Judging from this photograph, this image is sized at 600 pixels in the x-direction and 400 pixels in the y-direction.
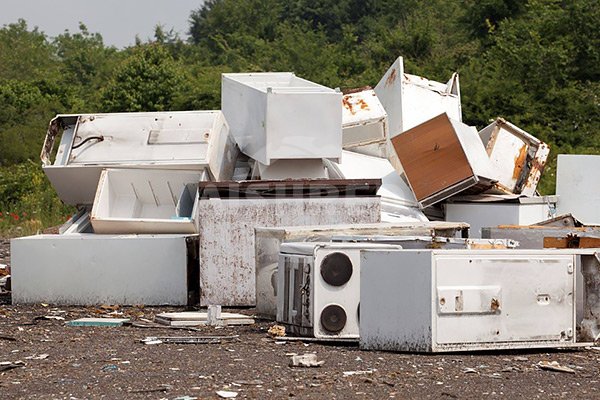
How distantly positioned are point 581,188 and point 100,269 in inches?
186

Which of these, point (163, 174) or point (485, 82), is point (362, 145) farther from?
point (485, 82)

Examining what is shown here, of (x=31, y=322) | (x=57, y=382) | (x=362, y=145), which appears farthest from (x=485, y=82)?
(x=57, y=382)

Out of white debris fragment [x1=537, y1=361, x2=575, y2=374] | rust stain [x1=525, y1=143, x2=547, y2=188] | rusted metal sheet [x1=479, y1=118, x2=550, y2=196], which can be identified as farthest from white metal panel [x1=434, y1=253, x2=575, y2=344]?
rust stain [x1=525, y1=143, x2=547, y2=188]

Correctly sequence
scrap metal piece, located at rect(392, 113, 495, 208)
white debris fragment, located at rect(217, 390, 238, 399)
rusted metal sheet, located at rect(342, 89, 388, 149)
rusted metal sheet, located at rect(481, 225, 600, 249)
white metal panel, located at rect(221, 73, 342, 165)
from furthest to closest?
rusted metal sheet, located at rect(342, 89, 388, 149) → scrap metal piece, located at rect(392, 113, 495, 208) → white metal panel, located at rect(221, 73, 342, 165) → rusted metal sheet, located at rect(481, 225, 600, 249) → white debris fragment, located at rect(217, 390, 238, 399)

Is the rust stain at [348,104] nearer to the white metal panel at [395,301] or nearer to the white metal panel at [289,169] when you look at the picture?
the white metal panel at [289,169]

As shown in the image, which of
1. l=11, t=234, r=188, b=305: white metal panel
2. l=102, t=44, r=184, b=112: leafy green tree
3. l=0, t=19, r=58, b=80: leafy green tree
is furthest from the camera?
l=0, t=19, r=58, b=80: leafy green tree

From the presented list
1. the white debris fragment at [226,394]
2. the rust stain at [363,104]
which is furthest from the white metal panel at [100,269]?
the white debris fragment at [226,394]

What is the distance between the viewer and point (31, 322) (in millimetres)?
7055

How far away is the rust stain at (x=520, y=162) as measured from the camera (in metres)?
10.0

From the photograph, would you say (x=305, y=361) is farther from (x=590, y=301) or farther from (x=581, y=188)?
(x=581, y=188)

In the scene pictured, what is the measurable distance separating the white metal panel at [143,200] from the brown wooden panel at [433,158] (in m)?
1.87

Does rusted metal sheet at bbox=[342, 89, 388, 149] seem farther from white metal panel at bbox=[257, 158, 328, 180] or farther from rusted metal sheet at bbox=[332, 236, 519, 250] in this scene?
rusted metal sheet at bbox=[332, 236, 519, 250]

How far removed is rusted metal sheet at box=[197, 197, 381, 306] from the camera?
771 cm

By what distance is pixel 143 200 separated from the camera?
8.84 meters
